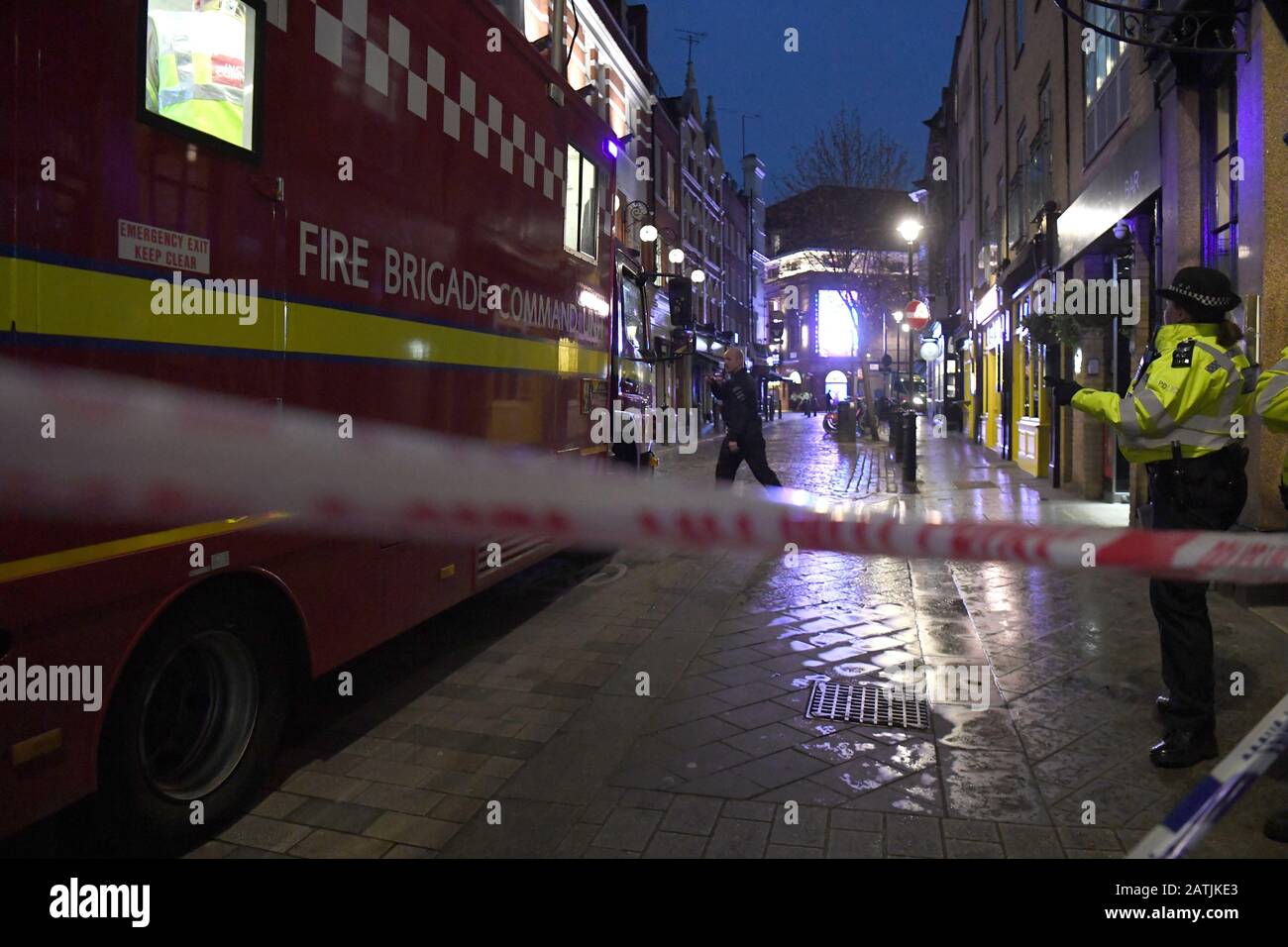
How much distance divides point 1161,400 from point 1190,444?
219 millimetres

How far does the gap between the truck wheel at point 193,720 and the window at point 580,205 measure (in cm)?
387

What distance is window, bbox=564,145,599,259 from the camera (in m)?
6.22

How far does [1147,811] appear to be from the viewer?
3057mm

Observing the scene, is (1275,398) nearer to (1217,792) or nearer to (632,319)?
(1217,792)

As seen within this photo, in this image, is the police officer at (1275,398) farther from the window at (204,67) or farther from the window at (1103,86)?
the window at (1103,86)

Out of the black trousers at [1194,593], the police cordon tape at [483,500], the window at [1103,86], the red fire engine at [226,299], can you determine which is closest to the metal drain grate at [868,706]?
the black trousers at [1194,593]

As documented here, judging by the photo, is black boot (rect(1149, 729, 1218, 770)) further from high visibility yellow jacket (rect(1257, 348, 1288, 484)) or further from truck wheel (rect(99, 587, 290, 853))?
truck wheel (rect(99, 587, 290, 853))

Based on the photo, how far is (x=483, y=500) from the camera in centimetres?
180

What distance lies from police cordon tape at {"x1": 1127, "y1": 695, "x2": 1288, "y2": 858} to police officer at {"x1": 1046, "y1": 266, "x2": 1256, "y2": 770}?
5.95 feet

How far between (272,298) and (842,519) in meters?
2.15

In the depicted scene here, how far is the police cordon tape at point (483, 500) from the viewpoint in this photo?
1.77 metres

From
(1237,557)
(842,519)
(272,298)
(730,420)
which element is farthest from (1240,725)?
(730,420)
